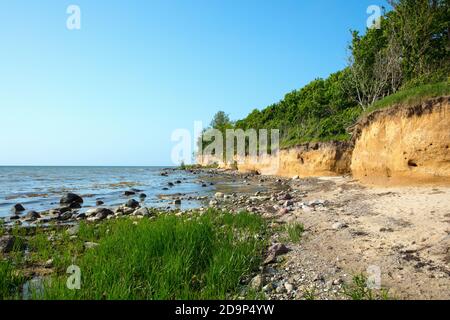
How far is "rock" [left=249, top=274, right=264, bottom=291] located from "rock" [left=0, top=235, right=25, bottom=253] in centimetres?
556

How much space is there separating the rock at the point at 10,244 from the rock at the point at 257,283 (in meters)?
5.56

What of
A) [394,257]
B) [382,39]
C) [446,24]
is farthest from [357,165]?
[382,39]

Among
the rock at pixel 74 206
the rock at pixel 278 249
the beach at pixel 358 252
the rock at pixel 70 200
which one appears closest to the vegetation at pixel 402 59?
the beach at pixel 358 252

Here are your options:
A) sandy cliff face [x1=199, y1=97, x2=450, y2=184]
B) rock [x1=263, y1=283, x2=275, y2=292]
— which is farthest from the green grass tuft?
sandy cliff face [x1=199, y1=97, x2=450, y2=184]

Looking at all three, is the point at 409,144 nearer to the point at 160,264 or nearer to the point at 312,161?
the point at 160,264

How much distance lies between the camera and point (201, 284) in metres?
5.00

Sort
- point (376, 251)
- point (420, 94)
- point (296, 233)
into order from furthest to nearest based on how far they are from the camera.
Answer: point (420, 94) → point (296, 233) → point (376, 251)

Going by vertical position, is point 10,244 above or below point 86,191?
above

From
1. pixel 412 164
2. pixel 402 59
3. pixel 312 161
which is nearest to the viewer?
pixel 412 164

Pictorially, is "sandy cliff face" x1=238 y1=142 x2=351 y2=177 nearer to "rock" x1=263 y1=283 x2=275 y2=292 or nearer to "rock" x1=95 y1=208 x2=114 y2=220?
"rock" x1=95 y1=208 x2=114 y2=220

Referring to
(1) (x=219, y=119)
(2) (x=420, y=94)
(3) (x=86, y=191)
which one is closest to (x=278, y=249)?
(2) (x=420, y=94)

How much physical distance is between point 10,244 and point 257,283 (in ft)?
20.4

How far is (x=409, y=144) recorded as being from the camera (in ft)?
48.1

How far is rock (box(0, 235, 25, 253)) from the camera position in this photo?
24.2 feet
